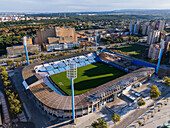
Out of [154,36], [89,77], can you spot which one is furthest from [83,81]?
[154,36]

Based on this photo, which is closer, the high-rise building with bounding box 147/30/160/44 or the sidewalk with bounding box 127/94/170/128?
the sidewalk with bounding box 127/94/170/128

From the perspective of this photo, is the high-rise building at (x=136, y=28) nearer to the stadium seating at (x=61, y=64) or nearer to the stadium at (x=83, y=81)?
the stadium at (x=83, y=81)

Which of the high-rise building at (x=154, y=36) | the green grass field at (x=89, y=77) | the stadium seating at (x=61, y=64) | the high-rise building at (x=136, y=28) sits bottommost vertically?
the green grass field at (x=89, y=77)

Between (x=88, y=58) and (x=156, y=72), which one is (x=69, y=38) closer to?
(x=88, y=58)

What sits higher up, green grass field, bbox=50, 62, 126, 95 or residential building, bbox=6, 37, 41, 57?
residential building, bbox=6, 37, 41, 57

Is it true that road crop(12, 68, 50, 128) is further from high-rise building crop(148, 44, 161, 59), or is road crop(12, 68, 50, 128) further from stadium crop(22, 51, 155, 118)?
high-rise building crop(148, 44, 161, 59)

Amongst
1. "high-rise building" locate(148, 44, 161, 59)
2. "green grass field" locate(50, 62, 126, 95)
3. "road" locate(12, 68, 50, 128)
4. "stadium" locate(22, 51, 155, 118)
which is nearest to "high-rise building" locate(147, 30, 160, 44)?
"high-rise building" locate(148, 44, 161, 59)

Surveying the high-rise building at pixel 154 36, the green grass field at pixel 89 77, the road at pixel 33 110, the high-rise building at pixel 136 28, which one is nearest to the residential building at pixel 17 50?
the road at pixel 33 110

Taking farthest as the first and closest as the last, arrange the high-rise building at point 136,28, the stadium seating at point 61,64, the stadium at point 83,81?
the high-rise building at point 136,28 < the stadium seating at point 61,64 < the stadium at point 83,81

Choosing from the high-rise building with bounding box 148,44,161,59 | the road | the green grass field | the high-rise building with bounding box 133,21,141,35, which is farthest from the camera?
the high-rise building with bounding box 133,21,141,35
